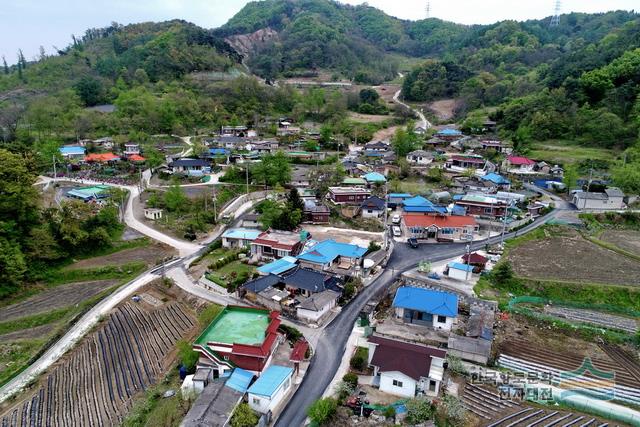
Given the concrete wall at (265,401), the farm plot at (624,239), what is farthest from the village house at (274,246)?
the farm plot at (624,239)

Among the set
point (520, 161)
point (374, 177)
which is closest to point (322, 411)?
point (374, 177)

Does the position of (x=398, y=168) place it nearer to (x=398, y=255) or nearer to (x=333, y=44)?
(x=398, y=255)

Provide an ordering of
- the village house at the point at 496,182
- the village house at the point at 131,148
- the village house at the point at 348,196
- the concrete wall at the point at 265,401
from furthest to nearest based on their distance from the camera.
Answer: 1. the village house at the point at 131,148
2. the village house at the point at 496,182
3. the village house at the point at 348,196
4. the concrete wall at the point at 265,401

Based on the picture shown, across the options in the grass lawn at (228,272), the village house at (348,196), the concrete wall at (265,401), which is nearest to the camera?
the concrete wall at (265,401)

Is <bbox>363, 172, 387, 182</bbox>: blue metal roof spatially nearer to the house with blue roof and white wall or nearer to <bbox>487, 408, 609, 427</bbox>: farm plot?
the house with blue roof and white wall

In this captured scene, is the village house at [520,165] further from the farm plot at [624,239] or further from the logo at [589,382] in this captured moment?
the logo at [589,382]

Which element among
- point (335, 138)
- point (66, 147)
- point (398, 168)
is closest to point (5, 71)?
point (66, 147)
